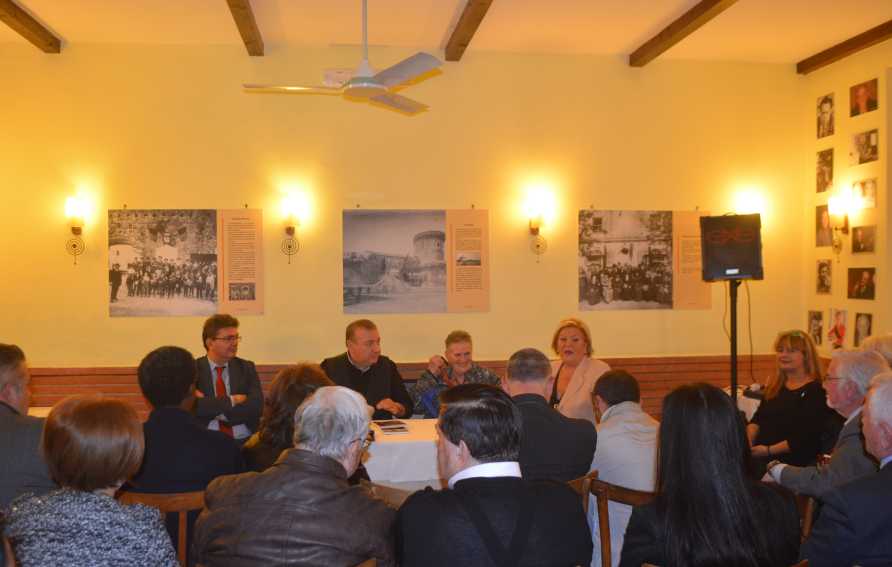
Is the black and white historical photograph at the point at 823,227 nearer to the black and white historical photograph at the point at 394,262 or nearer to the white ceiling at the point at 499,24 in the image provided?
the white ceiling at the point at 499,24

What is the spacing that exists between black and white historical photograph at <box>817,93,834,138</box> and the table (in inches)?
215

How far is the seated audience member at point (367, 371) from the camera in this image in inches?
232

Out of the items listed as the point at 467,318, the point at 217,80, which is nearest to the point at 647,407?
the point at 467,318

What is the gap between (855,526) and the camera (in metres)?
2.42

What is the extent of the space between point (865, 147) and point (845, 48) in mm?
958

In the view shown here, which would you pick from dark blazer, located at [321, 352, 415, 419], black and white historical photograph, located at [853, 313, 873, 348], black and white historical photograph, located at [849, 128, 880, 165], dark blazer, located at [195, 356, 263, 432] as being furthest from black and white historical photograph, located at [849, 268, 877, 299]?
dark blazer, located at [195, 356, 263, 432]

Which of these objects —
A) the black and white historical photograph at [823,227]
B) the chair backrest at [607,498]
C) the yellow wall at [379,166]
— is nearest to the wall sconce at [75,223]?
the yellow wall at [379,166]

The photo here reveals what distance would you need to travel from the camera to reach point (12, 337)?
23.6 ft

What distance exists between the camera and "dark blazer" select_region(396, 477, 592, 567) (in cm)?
220

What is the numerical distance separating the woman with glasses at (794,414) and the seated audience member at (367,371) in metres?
2.50

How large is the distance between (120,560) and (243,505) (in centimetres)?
38

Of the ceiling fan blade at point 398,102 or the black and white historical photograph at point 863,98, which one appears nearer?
the ceiling fan blade at point 398,102

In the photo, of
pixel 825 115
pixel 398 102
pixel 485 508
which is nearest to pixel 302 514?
pixel 485 508

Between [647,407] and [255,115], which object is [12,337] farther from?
[647,407]
